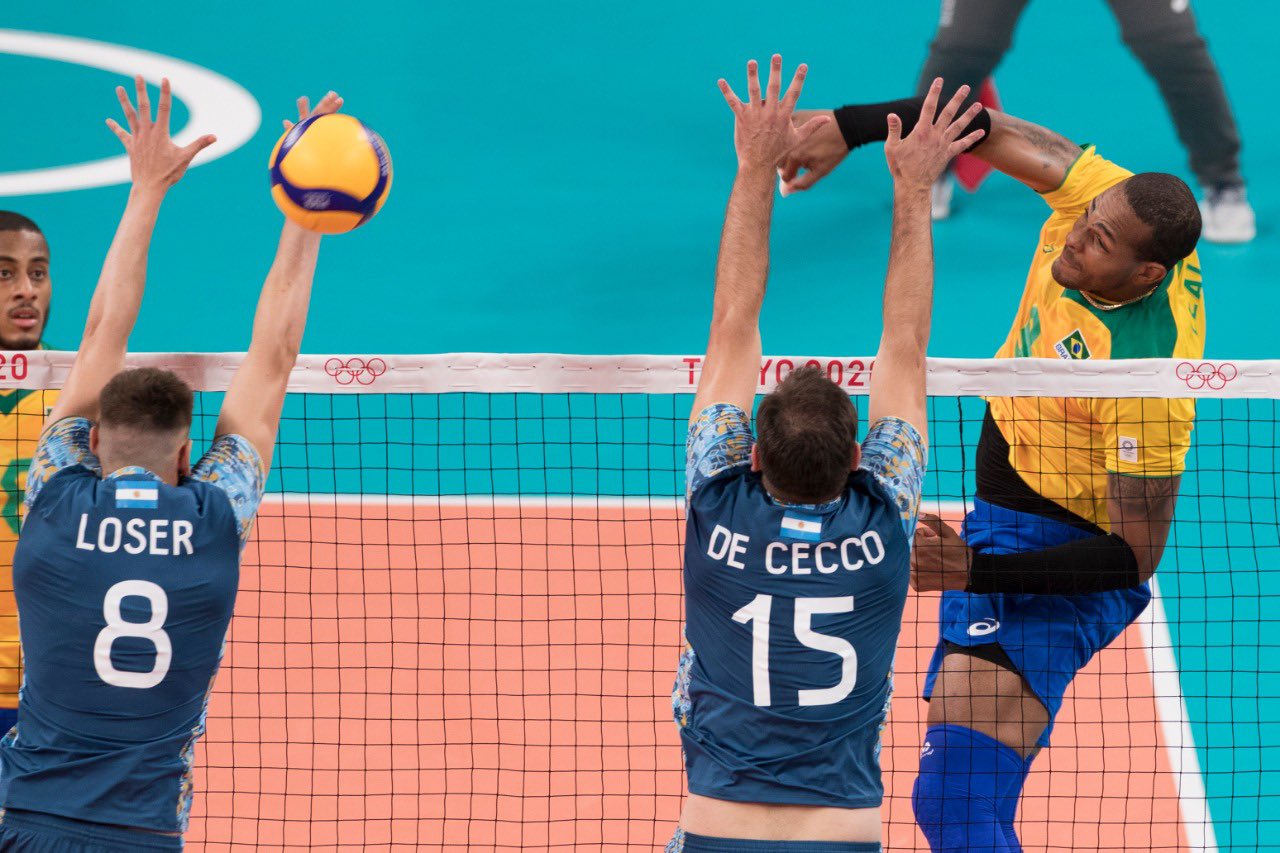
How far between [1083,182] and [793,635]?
105 inches

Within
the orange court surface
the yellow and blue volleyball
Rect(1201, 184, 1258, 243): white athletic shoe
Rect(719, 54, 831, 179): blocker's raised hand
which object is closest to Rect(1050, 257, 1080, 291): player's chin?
Rect(719, 54, 831, 179): blocker's raised hand

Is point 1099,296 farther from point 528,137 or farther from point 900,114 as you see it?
point 528,137

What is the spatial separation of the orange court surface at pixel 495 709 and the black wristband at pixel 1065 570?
1.51 meters

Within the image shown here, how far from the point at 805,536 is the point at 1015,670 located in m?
1.95

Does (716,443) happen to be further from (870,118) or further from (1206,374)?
(1206,374)

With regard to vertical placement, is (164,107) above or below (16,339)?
above

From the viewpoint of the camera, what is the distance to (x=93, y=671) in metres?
4.51

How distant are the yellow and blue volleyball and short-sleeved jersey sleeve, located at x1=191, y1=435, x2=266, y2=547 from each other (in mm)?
818

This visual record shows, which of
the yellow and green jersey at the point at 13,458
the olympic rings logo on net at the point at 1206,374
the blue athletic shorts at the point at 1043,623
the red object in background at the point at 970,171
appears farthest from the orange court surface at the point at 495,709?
the red object in background at the point at 970,171

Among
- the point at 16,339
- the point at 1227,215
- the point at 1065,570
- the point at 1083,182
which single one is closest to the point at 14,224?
the point at 16,339

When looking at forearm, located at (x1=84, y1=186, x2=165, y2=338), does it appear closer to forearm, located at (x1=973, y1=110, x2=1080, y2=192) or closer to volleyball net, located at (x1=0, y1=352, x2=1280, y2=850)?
volleyball net, located at (x1=0, y1=352, x2=1280, y2=850)

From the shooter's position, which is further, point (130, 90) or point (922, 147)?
point (130, 90)

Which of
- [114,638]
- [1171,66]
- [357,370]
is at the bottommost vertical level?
[114,638]

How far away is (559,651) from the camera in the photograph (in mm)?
8547
